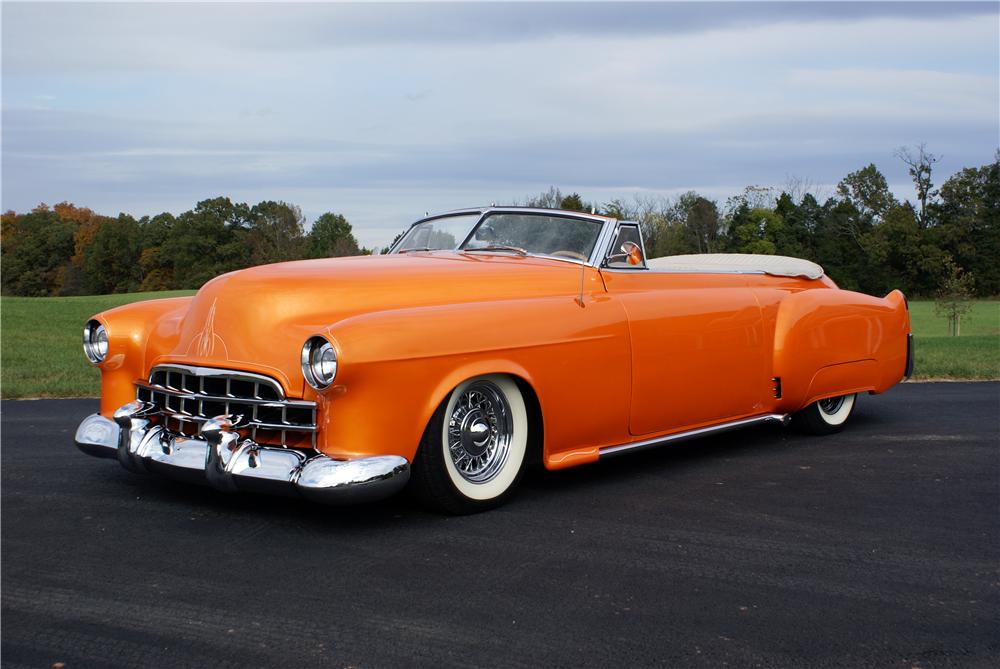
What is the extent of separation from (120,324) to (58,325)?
20760mm

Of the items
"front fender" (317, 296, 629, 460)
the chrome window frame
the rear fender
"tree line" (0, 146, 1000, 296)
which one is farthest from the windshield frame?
"tree line" (0, 146, 1000, 296)

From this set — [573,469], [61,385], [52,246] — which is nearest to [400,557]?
[573,469]

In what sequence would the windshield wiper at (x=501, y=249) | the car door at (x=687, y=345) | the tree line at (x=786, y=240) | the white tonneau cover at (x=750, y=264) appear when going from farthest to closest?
the tree line at (x=786, y=240)
the white tonneau cover at (x=750, y=264)
the windshield wiper at (x=501, y=249)
the car door at (x=687, y=345)

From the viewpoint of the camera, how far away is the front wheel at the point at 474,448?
4645 millimetres

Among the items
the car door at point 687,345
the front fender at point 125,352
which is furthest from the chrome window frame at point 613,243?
the front fender at point 125,352

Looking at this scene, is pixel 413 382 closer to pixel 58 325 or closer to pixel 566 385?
pixel 566 385

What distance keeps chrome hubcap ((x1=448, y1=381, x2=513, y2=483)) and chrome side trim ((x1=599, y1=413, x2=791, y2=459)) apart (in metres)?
0.69

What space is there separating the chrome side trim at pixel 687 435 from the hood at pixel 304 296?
92 cm

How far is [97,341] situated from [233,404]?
54.2 inches

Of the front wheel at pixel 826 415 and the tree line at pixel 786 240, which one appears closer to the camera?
the front wheel at pixel 826 415

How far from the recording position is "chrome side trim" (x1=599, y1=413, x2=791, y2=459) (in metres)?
5.50

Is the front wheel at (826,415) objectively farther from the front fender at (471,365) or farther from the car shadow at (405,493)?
the front fender at (471,365)

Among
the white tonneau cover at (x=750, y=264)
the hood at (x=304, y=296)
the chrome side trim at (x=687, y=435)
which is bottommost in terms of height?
the chrome side trim at (x=687, y=435)

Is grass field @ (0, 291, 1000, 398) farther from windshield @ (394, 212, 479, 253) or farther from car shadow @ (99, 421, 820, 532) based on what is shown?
car shadow @ (99, 421, 820, 532)
